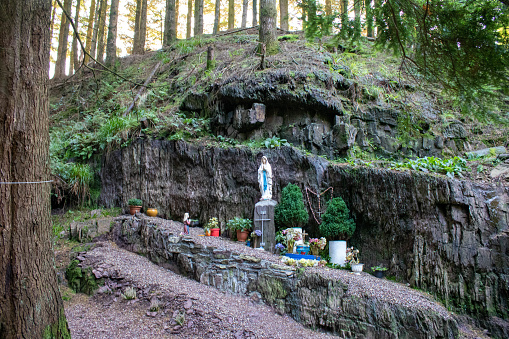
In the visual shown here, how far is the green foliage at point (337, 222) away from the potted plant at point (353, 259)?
361 millimetres

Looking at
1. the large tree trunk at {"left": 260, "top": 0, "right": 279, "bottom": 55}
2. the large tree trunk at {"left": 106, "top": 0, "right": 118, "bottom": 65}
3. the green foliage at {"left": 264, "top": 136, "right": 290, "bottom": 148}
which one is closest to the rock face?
the green foliage at {"left": 264, "top": 136, "right": 290, "bottom": 148}

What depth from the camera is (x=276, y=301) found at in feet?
22.6

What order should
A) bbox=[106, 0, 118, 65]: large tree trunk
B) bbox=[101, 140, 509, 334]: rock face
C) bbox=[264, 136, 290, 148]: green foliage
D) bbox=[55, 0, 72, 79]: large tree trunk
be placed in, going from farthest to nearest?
bbox=[55, 0, 72, 79]: large tree trunk, bbox=[106, 0, 118, 65]: large tree trunk, bbox=[264, 136, 290, 148]: green foliage, bbox=[101, 140, 509, 334]: rock face

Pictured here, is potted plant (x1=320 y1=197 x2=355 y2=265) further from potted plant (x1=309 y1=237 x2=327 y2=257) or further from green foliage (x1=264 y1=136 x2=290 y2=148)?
green foliage (x1=264 y1=136 x2=290 y2=148)

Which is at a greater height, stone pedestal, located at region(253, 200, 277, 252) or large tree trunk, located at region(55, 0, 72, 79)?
large tree trunk, located at region(55, 0, 72, 79)

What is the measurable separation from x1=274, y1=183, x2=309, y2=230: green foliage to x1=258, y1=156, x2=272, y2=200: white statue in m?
0.40

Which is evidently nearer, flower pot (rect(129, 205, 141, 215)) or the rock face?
the rock face

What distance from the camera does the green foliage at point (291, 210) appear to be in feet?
29.6

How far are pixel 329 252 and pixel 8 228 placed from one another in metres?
6.80

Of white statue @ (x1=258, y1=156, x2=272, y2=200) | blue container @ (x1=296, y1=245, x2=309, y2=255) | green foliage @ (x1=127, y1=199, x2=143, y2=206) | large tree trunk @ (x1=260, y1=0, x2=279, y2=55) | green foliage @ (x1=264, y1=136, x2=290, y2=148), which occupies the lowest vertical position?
blue container @ (x1=296, y1=245, x2=309, y2=255)

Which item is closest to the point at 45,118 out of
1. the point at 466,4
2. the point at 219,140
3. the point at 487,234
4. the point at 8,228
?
the point at 8,228

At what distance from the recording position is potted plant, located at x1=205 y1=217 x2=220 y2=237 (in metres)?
9.73

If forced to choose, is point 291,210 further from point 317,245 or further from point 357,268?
point 357,268

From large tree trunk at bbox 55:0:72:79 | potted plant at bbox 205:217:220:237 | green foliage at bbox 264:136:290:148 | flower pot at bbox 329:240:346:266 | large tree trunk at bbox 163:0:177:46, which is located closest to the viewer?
flower pot at bbox 329:240:346:266
